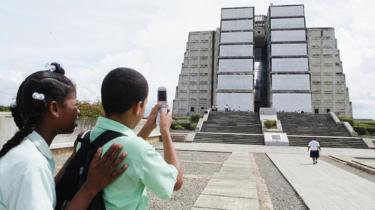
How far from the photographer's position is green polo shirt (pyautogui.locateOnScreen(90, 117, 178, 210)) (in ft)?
4.29

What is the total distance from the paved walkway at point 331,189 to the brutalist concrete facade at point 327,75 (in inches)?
1766

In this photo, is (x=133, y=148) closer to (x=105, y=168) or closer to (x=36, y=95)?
(x=105, y=168)

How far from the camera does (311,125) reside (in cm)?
3006

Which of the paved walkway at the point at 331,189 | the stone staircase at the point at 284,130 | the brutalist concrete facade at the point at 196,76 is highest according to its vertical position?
the brutalist concrete facade at the point at 196,76

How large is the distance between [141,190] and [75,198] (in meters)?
0.28

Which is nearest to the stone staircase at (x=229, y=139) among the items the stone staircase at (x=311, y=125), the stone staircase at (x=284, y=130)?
the stone staircase at (x=284, y=130)

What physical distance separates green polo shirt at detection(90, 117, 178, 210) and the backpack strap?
0.08 ft

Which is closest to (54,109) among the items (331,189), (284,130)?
(331,189)

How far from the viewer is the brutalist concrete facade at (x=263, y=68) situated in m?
47.1

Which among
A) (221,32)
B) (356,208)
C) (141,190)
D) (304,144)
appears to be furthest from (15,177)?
(221,32)

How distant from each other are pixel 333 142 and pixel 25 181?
24811 millimetres

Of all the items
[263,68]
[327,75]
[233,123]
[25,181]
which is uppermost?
[263,68]

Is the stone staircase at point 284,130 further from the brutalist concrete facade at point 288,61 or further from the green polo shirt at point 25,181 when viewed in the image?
the green polo shirt at point 25,181

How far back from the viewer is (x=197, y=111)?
5497 cm
